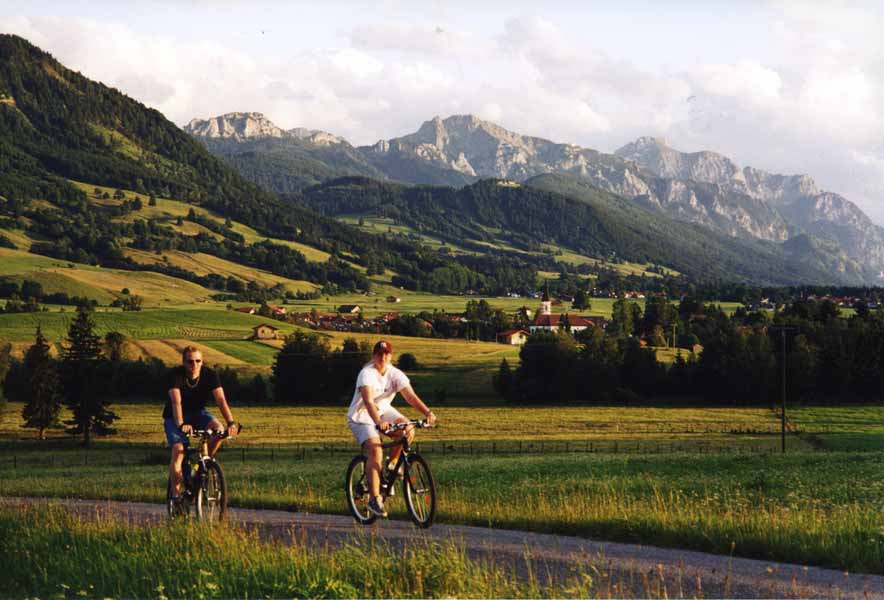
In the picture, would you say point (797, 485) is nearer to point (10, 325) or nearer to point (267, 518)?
point (267, 518)

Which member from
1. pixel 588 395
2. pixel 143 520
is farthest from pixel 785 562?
pixel 588 395

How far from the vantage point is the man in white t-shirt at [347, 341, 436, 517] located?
15367mm

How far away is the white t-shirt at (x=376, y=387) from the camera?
50.4ft

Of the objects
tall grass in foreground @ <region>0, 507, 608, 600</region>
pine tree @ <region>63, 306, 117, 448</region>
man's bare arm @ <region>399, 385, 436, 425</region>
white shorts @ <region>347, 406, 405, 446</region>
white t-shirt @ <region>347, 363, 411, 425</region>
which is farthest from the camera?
pine tree @ <region>63, 306, 117, 448</region>

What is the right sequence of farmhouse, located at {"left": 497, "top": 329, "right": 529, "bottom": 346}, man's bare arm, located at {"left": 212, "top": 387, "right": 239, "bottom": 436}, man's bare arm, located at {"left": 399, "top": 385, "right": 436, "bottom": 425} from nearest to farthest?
man's bare arm, located at {"left": 399, "top": 385, "right": 436, "bottom": 425}, man's bare arm, located at {"left": 212, "top": 387, "right": 239, "bottom": 436}, farmhouse, located at {"left": 497, "top": 329, "right": 529, "bottom": 346}

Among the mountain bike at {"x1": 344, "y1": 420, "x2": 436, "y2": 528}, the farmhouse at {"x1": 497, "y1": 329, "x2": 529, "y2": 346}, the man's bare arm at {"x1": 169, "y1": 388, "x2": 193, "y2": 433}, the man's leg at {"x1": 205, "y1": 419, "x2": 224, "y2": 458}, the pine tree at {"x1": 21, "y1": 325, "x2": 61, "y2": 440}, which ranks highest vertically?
the farmhouse at {"x1": 497, "y1": 329, "x2": 529, "y2": 346}

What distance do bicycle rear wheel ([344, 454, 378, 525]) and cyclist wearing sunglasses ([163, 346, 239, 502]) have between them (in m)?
2.17

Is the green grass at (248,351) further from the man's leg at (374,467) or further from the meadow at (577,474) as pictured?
the man's leg at (374,467)

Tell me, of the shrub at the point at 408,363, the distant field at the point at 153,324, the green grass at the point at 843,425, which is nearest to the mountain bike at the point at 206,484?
the green grass at the point at 843,425

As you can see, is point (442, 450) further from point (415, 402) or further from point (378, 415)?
point (378, 415)

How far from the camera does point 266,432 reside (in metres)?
84.8

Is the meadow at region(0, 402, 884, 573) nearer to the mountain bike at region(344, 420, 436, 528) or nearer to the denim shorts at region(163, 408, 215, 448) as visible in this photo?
the mountain bike at region(344, 420, 436, 528)

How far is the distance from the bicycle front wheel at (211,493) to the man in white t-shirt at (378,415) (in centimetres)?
266

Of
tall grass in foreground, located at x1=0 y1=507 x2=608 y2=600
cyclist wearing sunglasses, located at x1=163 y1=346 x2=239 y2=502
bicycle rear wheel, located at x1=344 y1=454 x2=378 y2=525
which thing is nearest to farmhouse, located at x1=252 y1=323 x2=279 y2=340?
cyclist wearing sunglasses, located at x1=163 y1=346 x2=239 y2=502
